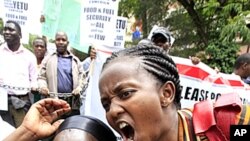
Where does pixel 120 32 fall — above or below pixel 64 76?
above

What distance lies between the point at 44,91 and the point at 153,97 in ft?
17.5

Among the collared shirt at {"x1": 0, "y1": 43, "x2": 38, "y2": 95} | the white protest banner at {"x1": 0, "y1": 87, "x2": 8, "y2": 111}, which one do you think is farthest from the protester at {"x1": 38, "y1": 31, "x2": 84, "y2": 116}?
the white protest banner at {"x1": 0, "y1": 87, "x2": 8, "y2": 111}

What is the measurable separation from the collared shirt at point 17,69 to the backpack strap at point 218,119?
5.32 metres

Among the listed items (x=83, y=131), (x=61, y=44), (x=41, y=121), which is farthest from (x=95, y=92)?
(x=83, y=131)

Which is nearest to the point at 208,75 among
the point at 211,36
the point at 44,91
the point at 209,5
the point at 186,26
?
the point at 44,91

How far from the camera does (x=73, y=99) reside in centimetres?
728

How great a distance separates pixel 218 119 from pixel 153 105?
0.26 metres

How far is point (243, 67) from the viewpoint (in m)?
7.39

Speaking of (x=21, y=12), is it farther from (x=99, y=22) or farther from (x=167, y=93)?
(x=167, y=93)

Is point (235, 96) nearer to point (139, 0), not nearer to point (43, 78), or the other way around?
point (43, 78)

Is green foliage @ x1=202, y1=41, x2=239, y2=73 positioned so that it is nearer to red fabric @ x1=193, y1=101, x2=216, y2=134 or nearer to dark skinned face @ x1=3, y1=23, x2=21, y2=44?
dark skinned face @ x1=3, y1=23, x2=21, y2=44

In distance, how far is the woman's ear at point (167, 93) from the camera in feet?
6.59

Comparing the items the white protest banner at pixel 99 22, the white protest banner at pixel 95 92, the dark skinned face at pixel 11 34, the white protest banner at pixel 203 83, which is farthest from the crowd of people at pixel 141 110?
the white protest banner at pixel 99 22

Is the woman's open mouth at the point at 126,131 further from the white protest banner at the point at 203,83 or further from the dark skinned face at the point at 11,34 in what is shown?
the dark skinned face at the point at 11,34
